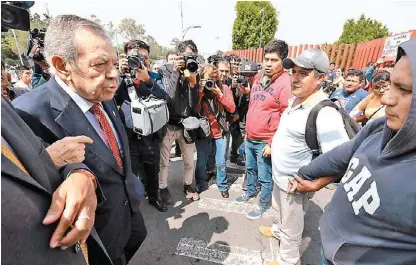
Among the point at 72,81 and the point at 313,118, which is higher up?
the point at 72,81

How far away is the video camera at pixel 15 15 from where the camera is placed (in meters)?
0.69

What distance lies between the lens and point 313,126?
5.62ft

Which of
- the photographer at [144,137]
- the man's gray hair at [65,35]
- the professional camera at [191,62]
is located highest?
the man's gray hair at [65,35]

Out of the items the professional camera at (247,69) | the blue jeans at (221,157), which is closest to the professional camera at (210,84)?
the blue jeans at (221,157)

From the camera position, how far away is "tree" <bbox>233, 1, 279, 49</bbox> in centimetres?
3167

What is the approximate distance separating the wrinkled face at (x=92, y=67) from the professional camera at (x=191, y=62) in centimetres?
146

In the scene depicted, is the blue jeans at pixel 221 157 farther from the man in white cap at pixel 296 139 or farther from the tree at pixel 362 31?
the tree at pixel 362 31

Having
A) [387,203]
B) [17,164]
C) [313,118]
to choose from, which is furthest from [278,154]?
[17,164]

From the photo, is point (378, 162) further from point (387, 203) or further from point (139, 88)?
point (139, 88)

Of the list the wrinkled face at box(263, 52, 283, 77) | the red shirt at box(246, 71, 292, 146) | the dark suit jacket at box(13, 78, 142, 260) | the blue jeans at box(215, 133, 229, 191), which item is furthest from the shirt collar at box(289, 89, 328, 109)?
the blue jeans at box(215, 133, 229, 191)

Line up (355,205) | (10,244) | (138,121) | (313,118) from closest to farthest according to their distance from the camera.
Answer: (10,244)
(355,205)
(313,118)
(138,121)

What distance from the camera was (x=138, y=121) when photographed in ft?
7.57

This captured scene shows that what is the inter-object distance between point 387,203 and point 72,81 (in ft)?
5.15

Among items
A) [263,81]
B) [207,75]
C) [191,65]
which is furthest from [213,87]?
[263,81]
